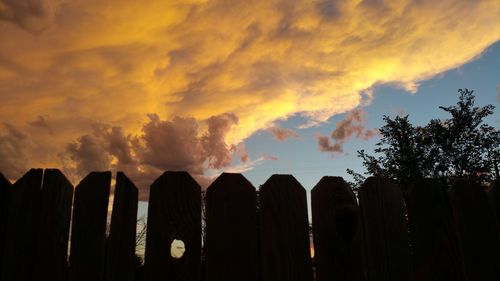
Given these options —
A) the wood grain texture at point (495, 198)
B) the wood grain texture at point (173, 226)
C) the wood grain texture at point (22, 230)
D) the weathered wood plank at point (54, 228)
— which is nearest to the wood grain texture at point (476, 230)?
the wood grain texture at point (495, 198)

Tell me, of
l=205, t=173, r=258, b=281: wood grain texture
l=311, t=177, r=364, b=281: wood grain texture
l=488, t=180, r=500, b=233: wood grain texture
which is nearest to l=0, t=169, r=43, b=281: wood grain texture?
l=205, t=173, r=258, b=281: wood grain texture

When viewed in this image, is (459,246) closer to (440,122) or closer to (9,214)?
(9,214)

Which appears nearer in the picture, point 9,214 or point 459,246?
point 9,214

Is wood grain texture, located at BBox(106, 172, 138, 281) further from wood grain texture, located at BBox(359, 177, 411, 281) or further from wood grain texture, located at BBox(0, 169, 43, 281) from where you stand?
wood grain texture, located at BBox(359, 177, 411, 281)

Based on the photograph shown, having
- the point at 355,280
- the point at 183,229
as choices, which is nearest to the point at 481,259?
Answer: the point at 355,280

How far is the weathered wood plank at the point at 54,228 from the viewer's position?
2281mm

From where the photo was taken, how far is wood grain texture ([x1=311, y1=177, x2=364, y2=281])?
2.42 m

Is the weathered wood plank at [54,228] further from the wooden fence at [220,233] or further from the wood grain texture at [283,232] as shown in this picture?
the wood grain texture at [283,232]

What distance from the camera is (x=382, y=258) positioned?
2.49 m

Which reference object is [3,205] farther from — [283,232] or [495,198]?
[495,198]

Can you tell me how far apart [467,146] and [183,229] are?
31.3 meters

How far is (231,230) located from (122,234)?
1.93 ft

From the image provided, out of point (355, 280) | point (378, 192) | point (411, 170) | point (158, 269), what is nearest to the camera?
point (158, 269)

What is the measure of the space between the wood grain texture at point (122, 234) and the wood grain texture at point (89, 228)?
2.1 inches
